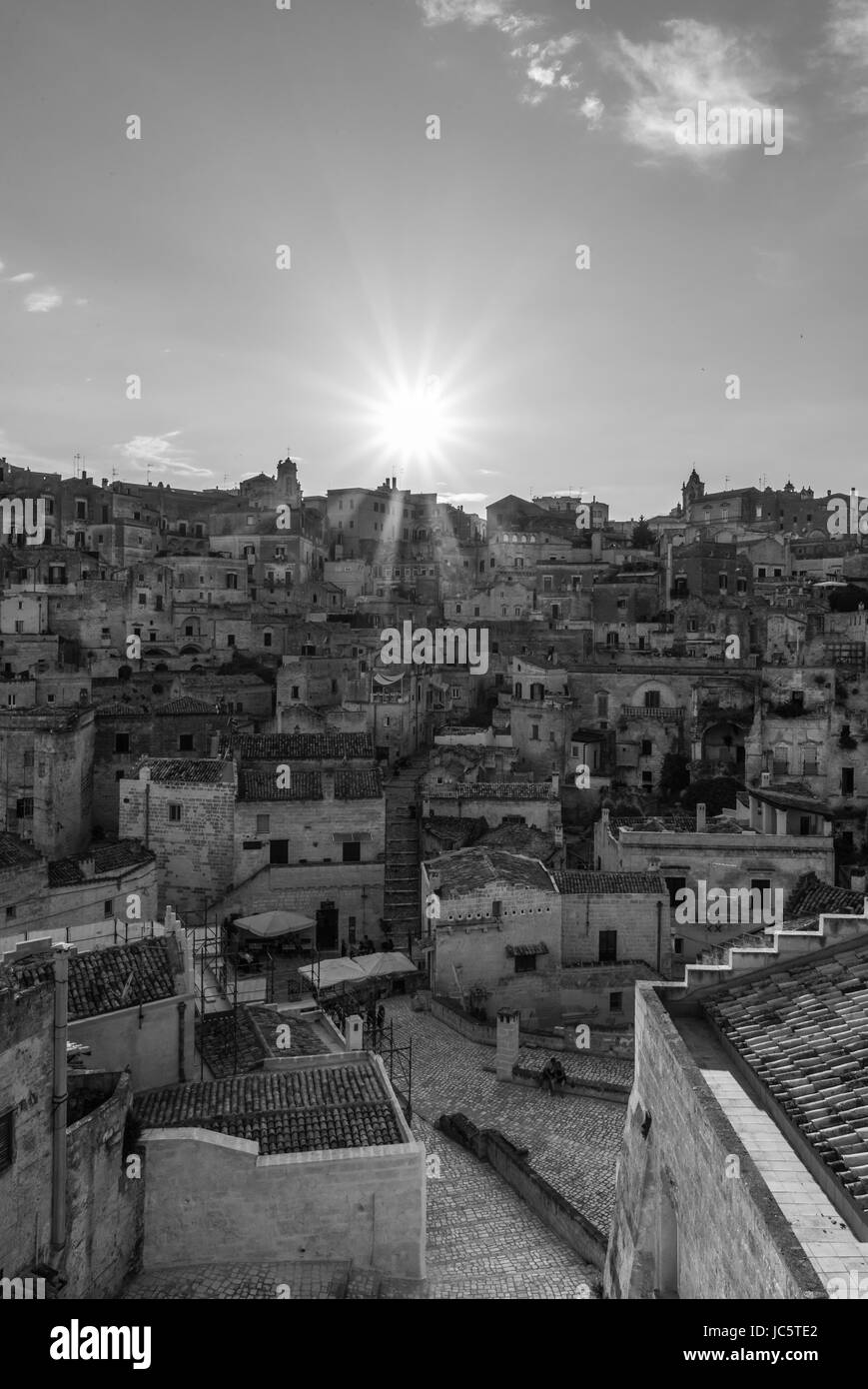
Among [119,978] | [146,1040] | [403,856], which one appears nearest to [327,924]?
[403,856]

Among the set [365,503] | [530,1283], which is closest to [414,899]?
[530,1283]

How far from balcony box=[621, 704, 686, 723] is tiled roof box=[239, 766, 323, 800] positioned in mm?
17748

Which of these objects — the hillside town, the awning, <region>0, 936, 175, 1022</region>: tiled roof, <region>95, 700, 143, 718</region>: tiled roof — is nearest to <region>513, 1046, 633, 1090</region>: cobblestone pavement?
the hillside town

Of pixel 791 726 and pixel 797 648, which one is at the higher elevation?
pixel 797 648

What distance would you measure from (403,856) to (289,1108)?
63.5 ft

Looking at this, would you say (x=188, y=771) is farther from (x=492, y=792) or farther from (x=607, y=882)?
(x=607, y=882)

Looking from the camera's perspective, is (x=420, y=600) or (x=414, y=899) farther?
(x=420, y=600)

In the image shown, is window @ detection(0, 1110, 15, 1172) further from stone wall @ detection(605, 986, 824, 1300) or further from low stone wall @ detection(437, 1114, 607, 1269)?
low stone wall @ detection(437, 1114, 607, 1269)

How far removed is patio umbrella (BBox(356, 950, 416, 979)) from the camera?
21562 mm

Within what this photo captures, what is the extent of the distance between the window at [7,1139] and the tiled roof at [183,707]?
29957 millimetres

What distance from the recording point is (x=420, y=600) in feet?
206
